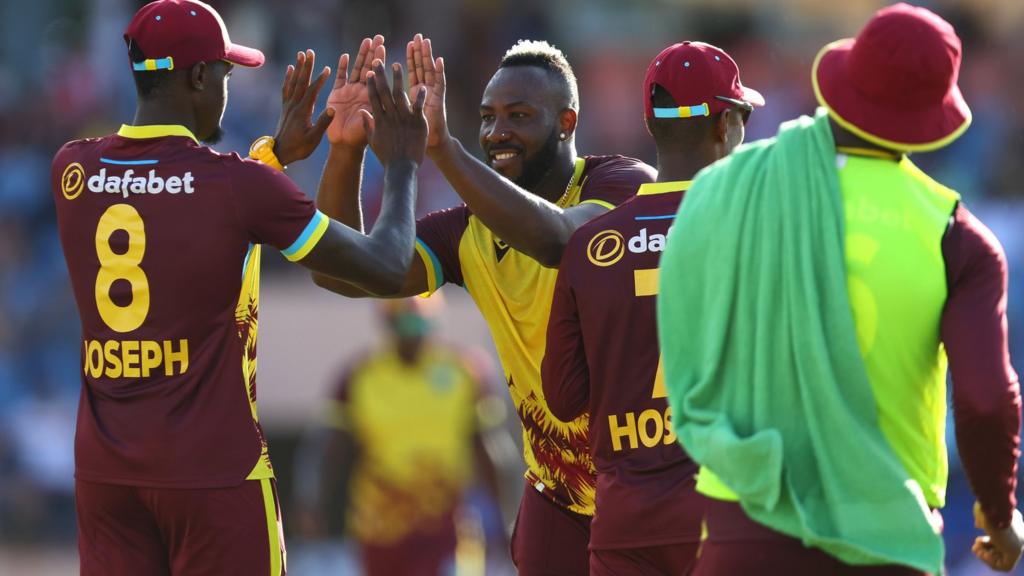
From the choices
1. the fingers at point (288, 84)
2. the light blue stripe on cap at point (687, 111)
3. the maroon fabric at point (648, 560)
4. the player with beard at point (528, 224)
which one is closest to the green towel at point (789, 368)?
the maroon fabric at point (648, 560)

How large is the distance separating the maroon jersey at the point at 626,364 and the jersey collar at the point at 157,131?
1395 millimetres

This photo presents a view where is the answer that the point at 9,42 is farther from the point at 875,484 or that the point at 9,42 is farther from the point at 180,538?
A: the point at 875,484

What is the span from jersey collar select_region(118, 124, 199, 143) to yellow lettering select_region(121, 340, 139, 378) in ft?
2.36

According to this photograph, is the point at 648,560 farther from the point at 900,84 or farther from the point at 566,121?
the point at 566,121

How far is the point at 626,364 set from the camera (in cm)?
545

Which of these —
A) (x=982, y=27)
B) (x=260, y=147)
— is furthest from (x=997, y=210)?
(x=260, y=147)

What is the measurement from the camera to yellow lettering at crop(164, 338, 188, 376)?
5.50m

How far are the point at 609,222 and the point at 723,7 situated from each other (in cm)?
1312

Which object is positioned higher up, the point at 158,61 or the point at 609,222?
the point at 158,61

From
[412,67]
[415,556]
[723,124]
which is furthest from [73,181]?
[415,556]

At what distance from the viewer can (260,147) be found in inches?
253

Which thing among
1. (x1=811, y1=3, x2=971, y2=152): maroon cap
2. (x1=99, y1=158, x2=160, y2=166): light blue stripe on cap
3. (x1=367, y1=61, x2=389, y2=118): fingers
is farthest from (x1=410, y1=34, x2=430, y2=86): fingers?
(x1=811, y1=3, x2=971, y2=152): maroon cap

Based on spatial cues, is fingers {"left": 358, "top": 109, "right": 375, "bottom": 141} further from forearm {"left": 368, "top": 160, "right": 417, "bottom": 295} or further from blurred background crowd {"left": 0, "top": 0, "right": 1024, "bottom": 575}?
blurred background crowd {"left": 0, "top": 0, "right": 1024, "bottom": 575}

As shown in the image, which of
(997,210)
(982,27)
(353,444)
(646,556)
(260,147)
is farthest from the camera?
(982,27)
